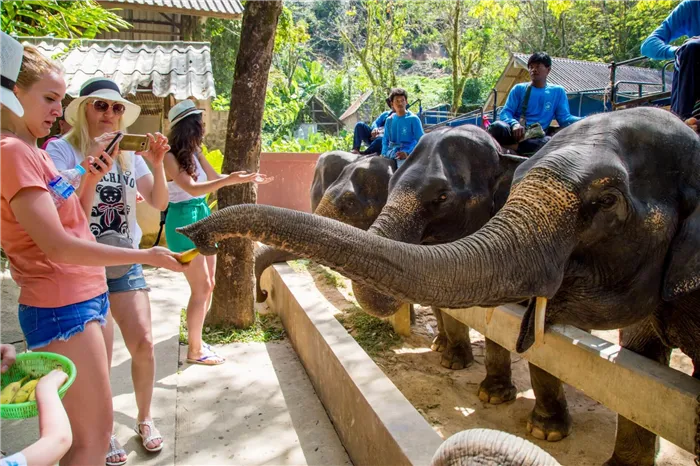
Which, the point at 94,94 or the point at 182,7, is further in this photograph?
the point at 182,7

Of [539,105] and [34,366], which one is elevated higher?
[539,105]

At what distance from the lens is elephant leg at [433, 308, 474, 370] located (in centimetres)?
557

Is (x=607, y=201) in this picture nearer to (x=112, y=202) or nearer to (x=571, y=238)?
(x=571, y=238)

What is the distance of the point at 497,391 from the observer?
4887 mm

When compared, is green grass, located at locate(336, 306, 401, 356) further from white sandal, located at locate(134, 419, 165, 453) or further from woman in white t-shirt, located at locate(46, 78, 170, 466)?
woman in white t-shirt, located at locate(46, 78, 170, 466)

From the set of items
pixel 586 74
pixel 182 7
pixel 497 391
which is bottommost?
pixel 497 391

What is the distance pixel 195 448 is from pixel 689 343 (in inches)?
116

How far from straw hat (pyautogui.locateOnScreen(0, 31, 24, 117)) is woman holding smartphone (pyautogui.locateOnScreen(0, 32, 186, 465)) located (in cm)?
1

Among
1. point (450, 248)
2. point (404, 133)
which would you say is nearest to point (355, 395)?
point (450, 248)

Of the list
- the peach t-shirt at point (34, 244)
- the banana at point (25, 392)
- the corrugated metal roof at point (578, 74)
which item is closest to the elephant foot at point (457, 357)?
the peach t-shirt at point (34, 244)

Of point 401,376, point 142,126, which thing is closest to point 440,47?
point 142,126

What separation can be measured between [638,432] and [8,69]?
12.1ft

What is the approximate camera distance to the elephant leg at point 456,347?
5.57 metres

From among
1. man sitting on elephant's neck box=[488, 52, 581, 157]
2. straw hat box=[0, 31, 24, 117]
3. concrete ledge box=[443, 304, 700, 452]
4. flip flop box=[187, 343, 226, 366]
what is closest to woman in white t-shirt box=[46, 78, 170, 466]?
straw hat box=[0, 31, 24, 117]
